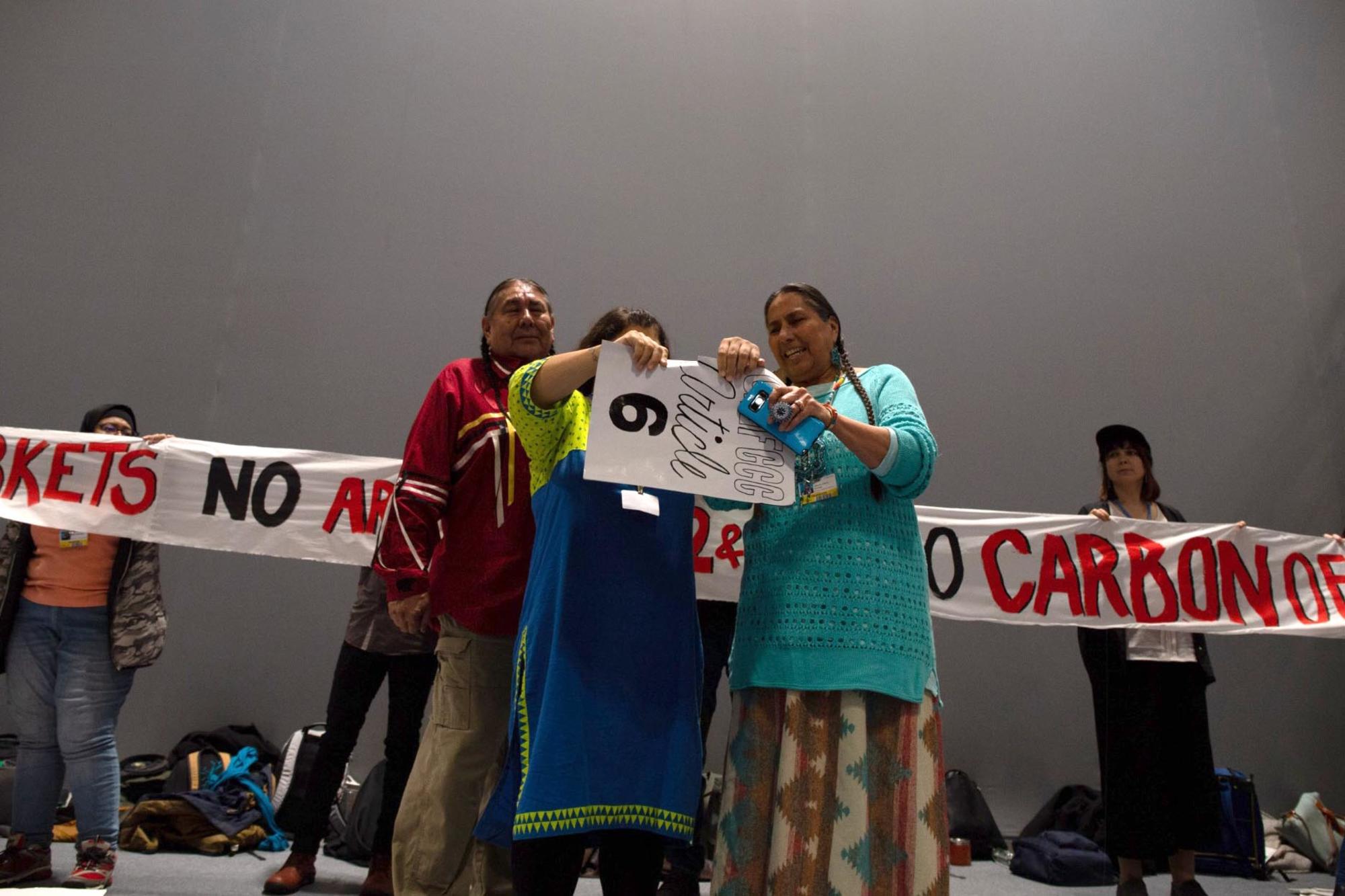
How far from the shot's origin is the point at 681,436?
59.9 inches

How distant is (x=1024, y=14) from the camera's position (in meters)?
5.73

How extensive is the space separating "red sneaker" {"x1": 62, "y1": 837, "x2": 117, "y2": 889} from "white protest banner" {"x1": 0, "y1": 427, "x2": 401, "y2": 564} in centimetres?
92

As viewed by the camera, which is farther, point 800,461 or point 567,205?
point 567,205

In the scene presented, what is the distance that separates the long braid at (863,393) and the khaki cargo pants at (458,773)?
818mm

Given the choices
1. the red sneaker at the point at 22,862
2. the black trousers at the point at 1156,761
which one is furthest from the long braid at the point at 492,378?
the black trousers at the point at 1156,761

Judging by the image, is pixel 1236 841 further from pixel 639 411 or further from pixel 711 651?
pixel 639 411

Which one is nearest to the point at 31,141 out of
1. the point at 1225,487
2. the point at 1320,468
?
the point at 1225,487

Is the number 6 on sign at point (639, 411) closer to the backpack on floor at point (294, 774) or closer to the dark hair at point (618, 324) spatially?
the dark hair at point (618, 324)

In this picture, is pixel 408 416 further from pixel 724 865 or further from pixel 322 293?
pixel 724 865

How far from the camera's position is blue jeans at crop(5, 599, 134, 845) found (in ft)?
8.88

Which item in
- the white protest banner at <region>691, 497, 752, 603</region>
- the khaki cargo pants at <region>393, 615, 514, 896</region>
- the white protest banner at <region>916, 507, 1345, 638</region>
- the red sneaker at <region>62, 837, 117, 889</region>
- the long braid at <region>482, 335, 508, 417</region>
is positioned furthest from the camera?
the white protest banner at <region>916, 507, 1345, 638</region>

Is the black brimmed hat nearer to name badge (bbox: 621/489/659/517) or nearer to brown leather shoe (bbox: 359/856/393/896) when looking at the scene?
name badge (bbox: 621/489/659/517)

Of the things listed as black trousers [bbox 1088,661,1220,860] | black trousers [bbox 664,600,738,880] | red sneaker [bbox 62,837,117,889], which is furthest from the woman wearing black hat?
red sneaker [bbox 62,837,117,889]

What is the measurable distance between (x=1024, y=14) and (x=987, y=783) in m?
4.49
